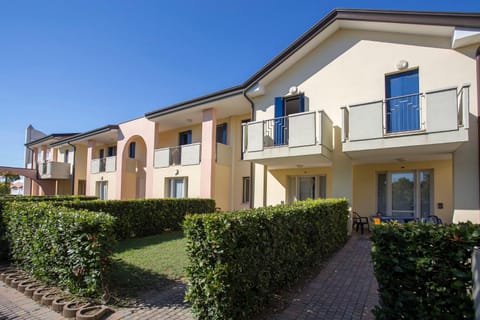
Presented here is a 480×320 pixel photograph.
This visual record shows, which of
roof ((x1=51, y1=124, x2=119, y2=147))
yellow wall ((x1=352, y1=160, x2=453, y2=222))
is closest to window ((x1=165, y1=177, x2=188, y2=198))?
roof ((x1=51, y1=124, x2=119, y2=147))

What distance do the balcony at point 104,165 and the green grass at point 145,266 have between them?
508 inches

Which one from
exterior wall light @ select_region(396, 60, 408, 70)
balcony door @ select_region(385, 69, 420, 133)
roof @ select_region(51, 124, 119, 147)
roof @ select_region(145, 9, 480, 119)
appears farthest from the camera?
roof @ select_region(51, 124, 119, 147)

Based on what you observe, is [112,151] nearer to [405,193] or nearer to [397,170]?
[397,170]

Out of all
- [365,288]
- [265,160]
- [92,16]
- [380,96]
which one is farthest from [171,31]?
[365,288]

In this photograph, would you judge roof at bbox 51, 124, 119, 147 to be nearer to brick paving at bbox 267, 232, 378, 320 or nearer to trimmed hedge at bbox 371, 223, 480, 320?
brick paving at bbox 267, 232, 378, 320

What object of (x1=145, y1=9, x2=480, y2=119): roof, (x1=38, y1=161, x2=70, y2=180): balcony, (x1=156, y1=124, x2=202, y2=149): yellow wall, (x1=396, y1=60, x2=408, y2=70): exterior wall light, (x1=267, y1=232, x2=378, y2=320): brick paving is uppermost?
(x1=145, y1=9, x2=480, y2=119): roof

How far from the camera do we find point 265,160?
1198 centimetres

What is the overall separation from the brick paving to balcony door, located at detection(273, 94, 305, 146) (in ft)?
19.2

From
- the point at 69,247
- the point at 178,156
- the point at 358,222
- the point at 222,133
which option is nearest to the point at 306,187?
the point at 358,222

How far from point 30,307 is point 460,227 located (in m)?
7.05

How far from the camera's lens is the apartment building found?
866 cm

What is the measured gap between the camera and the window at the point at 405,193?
1064 cm

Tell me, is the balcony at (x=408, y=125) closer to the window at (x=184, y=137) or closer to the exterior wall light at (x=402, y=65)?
the exterior wall light at (x=402, y=65)

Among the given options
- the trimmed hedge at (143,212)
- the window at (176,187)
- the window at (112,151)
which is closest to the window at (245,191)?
the trimmed hedge at (143,212)
